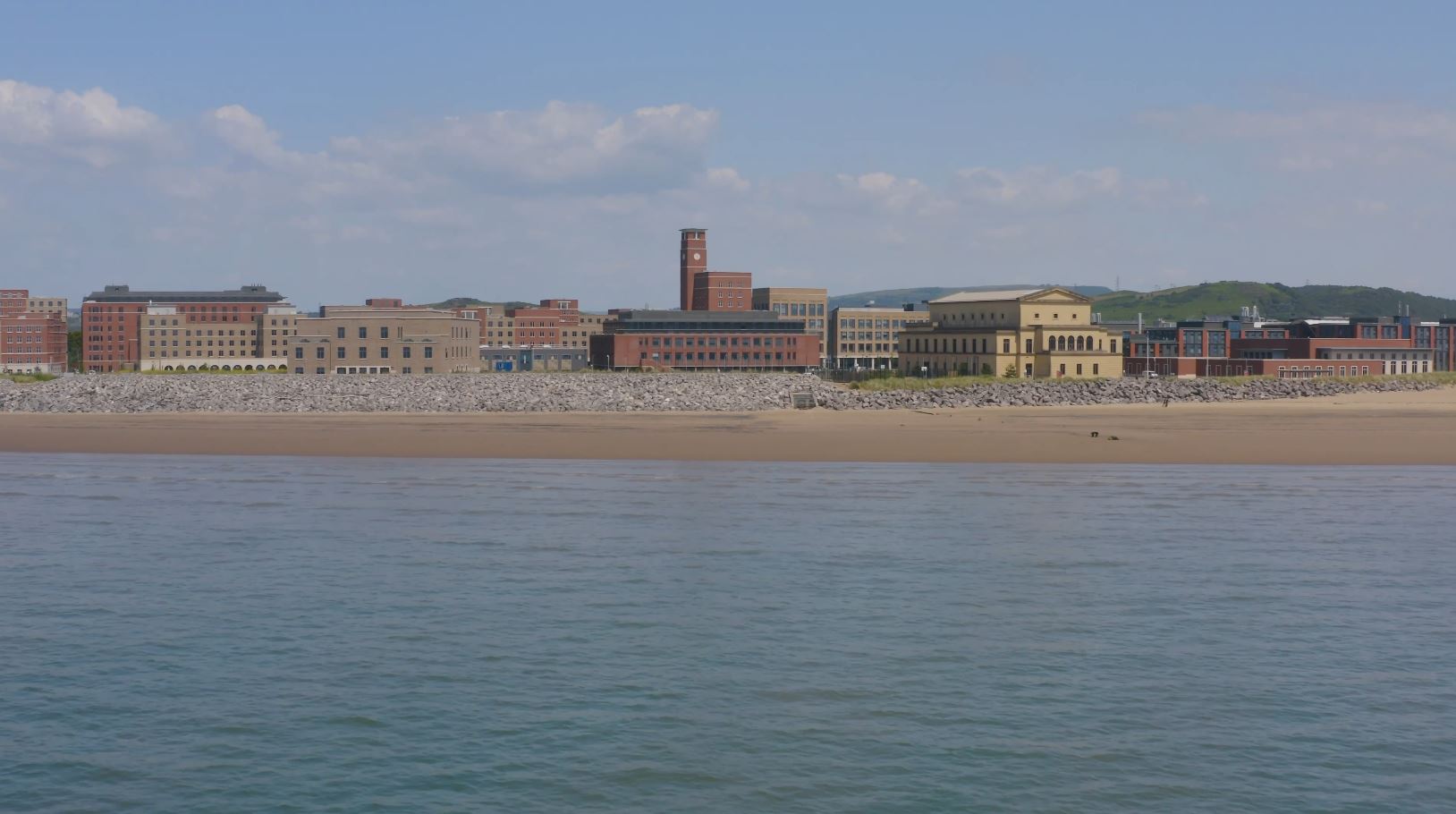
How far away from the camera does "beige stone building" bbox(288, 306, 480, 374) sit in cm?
13725

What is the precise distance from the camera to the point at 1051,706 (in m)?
20.4

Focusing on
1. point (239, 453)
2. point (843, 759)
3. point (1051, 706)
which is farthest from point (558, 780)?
point (239, 453)

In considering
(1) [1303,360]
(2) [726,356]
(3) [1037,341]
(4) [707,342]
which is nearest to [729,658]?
(3) [1037,341]

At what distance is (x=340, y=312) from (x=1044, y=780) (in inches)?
5461

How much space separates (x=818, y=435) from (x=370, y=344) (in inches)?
3205

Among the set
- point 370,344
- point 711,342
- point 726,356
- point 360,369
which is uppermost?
point 711,342

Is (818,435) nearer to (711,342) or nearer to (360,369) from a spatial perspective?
(360,369)

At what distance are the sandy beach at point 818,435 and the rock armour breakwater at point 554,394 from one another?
5.24 m

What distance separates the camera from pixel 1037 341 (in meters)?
128

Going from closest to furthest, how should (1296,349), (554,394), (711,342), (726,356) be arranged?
(554,394), (1296,349), (726,356), (711,342)

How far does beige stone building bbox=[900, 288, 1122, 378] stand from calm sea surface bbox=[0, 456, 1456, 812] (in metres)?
86.9

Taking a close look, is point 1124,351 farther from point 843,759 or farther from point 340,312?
point 843,759

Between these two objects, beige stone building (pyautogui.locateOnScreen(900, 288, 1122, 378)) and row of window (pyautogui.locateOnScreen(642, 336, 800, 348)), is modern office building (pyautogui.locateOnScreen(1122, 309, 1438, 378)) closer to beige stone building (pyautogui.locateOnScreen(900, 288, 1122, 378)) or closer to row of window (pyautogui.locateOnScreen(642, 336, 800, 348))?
beige stone building (pyautogui.locateOnScreen(900, 288, 1122, 378))

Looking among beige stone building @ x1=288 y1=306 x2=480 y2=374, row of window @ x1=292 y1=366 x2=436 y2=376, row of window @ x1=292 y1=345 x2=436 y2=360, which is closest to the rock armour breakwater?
row of window @ x1=292 y1=366 x2=436 y2=376
